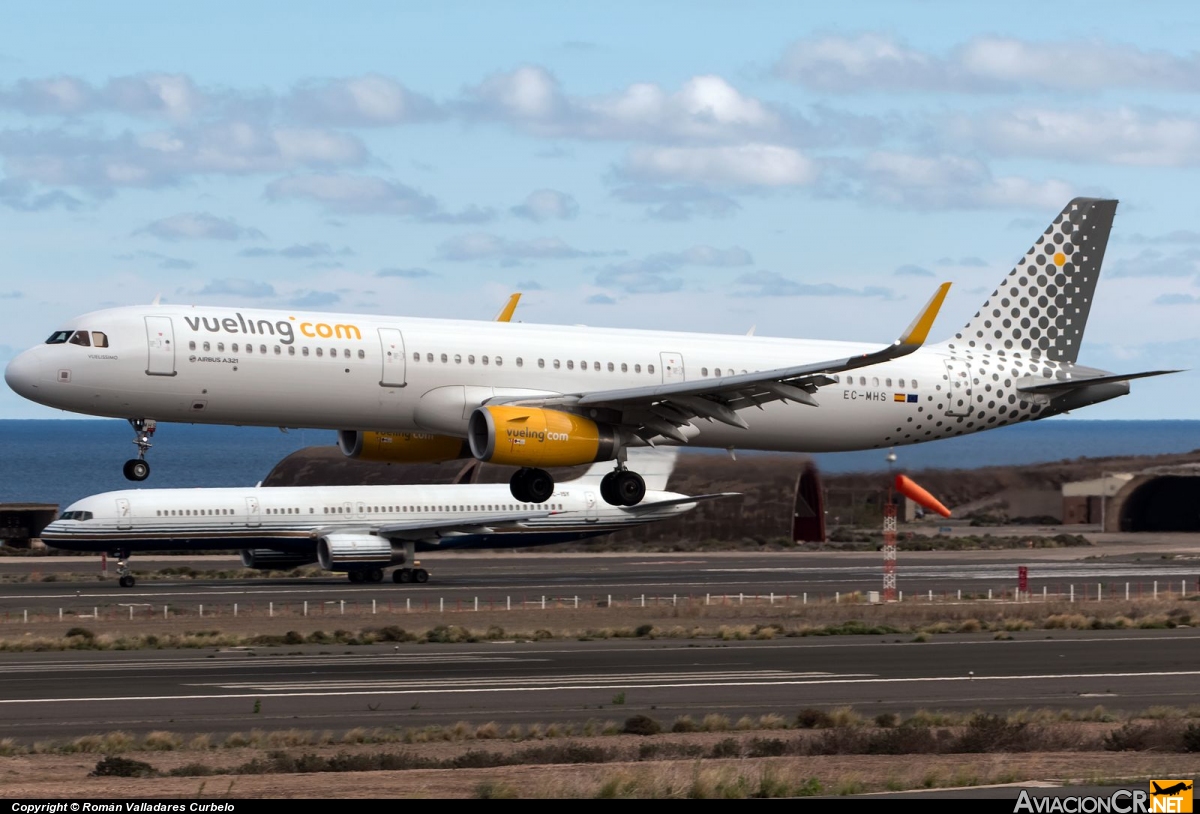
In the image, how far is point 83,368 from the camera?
37688mm

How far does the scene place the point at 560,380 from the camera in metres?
42.1

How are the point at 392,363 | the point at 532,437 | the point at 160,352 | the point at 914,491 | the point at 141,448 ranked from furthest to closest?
the point at 914,491 → the point at 532,437 → the point at 392,363 → the point at 141,448 → the point at 160,352

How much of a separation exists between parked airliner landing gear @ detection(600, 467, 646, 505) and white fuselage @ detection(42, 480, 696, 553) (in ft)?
105

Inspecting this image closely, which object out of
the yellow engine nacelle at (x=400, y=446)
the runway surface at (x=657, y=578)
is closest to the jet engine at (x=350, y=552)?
the runway surface at (x=657, y=578)

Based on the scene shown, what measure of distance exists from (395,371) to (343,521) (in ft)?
121

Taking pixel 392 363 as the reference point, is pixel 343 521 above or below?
below

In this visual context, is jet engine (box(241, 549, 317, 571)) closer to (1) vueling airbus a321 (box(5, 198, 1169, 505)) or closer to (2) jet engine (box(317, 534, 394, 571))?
(2) jet engine (box(317, 534, 394, 571))

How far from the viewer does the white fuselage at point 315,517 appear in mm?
73062

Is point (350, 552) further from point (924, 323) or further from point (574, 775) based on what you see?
point (574, 775)

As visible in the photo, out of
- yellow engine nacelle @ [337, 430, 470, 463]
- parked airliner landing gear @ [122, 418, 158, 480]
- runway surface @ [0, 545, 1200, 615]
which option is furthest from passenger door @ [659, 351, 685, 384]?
runway surface @ [0, 545, 1200, 615]

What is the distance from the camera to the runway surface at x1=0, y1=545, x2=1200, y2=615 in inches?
2638

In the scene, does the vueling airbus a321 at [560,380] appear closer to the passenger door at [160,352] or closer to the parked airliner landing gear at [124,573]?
the passenger door at [160,352]

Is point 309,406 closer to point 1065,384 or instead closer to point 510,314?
point 510,314

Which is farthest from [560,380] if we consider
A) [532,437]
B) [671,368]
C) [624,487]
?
[624,487]
